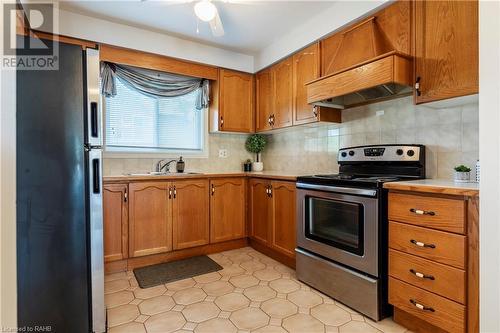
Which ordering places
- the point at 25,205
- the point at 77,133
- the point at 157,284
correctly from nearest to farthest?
the point at 25,205, the point at 77,133, the point at 157,284

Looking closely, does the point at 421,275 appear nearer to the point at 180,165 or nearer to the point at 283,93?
the point at 283,93

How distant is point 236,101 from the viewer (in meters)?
3.49

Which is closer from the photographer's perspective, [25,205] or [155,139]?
[25,205]

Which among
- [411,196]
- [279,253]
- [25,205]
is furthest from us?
[279,253]

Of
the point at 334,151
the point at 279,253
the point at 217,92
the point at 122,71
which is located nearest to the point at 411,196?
the point at 334,151

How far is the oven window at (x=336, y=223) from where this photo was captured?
1920mm

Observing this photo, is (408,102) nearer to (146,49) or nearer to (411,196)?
(411,196)

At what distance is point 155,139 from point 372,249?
2610mm

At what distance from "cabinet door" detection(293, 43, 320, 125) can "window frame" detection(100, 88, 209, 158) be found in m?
1.22

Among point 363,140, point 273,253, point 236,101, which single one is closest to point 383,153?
point 363,140

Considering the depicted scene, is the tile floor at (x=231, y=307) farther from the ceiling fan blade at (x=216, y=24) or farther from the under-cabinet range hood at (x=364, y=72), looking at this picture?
the ceiling fan blade at (x=216, y=24)

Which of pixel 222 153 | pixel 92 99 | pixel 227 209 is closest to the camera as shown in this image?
pixel 92 99

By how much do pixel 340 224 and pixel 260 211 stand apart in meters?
1.17

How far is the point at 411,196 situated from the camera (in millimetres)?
1653
